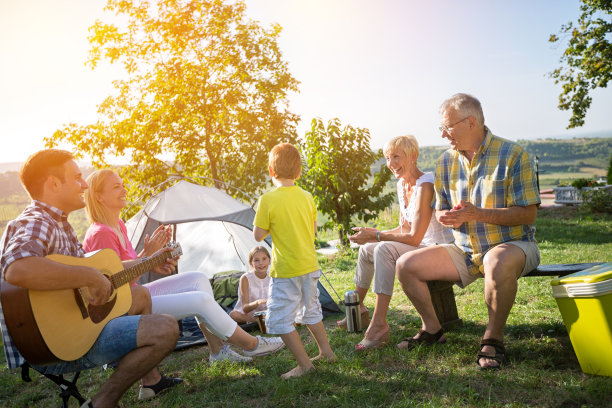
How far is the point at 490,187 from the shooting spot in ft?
9.62

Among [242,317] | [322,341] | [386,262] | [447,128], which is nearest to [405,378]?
[322,341]

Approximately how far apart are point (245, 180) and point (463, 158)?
308 inches

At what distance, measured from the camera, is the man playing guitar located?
2082 millimetres

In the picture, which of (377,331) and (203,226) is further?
(203,226)

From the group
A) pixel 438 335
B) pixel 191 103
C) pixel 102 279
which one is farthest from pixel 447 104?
pixel 191 103

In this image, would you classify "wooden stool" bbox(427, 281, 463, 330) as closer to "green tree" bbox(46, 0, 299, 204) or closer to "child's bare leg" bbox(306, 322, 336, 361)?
"child's bare leg" bbox(306, 322, 336, 361)

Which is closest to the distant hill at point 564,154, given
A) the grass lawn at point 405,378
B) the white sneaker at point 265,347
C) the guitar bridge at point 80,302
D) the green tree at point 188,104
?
the green tree at point 188,104

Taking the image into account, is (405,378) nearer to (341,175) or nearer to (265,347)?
(265,347)

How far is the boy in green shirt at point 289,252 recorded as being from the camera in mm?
3055

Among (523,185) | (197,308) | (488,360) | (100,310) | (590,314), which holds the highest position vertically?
(523,185)

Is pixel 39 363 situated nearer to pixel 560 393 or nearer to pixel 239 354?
pixel 239 354

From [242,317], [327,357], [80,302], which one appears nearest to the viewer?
[80,302]

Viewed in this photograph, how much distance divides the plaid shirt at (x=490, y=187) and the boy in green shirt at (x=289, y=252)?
103 cm

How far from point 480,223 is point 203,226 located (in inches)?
182
